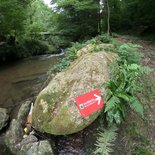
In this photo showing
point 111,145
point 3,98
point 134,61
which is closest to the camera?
point 111,145

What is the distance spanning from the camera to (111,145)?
416cm

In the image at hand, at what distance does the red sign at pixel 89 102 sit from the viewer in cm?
446

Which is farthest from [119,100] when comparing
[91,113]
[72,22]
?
[72,22]

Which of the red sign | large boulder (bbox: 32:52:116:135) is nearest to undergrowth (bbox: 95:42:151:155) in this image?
the red sign

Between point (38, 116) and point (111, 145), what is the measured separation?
5.33 ft

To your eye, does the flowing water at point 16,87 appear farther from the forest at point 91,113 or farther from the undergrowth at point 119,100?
the undergrowth at point 119,100

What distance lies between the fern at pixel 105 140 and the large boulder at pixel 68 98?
13.4 inches

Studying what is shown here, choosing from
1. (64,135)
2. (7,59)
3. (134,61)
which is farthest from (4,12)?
(64,135)

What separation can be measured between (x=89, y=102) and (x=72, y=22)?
1896 cm

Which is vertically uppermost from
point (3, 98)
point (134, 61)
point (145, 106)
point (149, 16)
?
point (149, 16)

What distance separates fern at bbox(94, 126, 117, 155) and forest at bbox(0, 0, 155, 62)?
1110 cm

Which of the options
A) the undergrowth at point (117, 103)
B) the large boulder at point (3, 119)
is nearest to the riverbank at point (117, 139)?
the undergrowth at point (117, 103)

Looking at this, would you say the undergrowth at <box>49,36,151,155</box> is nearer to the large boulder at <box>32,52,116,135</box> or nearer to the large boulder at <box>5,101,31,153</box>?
the large boulder at <box>32,52,116,135</box>

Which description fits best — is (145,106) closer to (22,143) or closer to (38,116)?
(38,116)
